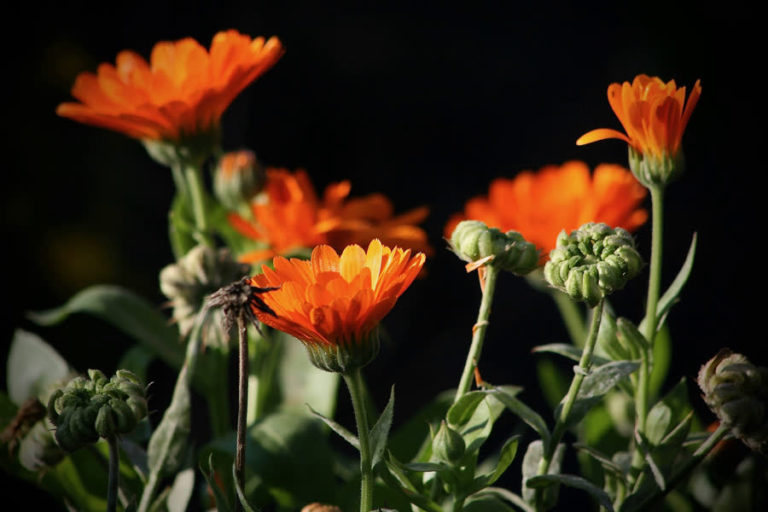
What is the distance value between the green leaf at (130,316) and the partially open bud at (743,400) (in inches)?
15.1

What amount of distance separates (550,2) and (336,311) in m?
1.07

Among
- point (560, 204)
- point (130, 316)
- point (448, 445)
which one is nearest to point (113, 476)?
point (448, 445)

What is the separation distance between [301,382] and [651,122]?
352 millimetres

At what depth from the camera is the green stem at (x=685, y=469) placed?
39 centimetres

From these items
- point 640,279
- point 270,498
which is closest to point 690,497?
point 270,498

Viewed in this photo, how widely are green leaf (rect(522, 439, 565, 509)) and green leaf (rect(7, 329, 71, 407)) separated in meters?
0.30

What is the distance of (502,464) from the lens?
0.42 metres

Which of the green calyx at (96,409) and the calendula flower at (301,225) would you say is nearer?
the green calyx at (96,409)

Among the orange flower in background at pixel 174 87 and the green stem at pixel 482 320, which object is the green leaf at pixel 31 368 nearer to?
the orange flower in background at pixel 174 87

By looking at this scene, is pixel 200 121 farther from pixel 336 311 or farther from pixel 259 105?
pixel 259 105

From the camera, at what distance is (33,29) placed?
116cm

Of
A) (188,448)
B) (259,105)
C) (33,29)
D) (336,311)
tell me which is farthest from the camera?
(259,105)

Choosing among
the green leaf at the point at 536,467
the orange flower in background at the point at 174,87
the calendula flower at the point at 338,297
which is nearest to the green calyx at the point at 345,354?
the calendula flower at the point at 338,297

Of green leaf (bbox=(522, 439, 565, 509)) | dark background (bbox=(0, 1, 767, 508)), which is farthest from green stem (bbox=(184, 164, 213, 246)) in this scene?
dark background (bbox=(0, 1, 767, 508))
